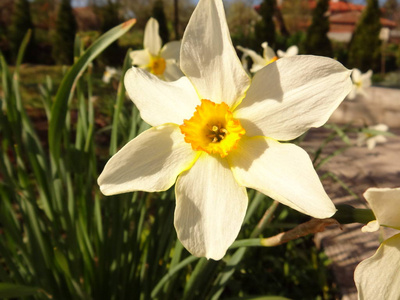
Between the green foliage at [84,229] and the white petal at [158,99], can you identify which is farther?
the green foliage at [84,229]

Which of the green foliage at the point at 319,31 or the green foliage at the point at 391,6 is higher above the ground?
the green foliage at the point at 319,31

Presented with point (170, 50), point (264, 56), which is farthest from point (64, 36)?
point (264, 56)

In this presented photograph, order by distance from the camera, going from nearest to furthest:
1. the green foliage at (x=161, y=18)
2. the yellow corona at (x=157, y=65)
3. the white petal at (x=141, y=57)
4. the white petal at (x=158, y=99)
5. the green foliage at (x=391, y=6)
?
the white petal at (x=158, y=99) < the yellow corona at (x=157, y=65) < the white petal at (x=141, y=57) < the green foliage at (x=161, y=18) < the green foliage at (x=391, y=6)

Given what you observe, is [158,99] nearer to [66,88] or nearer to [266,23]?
[66,88]

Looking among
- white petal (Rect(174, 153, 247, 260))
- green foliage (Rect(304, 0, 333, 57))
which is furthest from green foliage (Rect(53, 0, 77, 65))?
white petal (Rect(174, 153, 247, 260))

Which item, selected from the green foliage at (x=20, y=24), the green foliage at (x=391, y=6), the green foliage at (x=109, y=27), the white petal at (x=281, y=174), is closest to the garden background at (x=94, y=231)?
the white petal at (x=281, y=174)

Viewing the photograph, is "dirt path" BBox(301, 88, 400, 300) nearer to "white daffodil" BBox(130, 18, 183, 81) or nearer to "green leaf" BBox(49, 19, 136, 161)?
"white daffodil" BBox(130, 18, 183, 81)

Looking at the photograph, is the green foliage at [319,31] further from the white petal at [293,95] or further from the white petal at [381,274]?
the white petal at [381,274]
